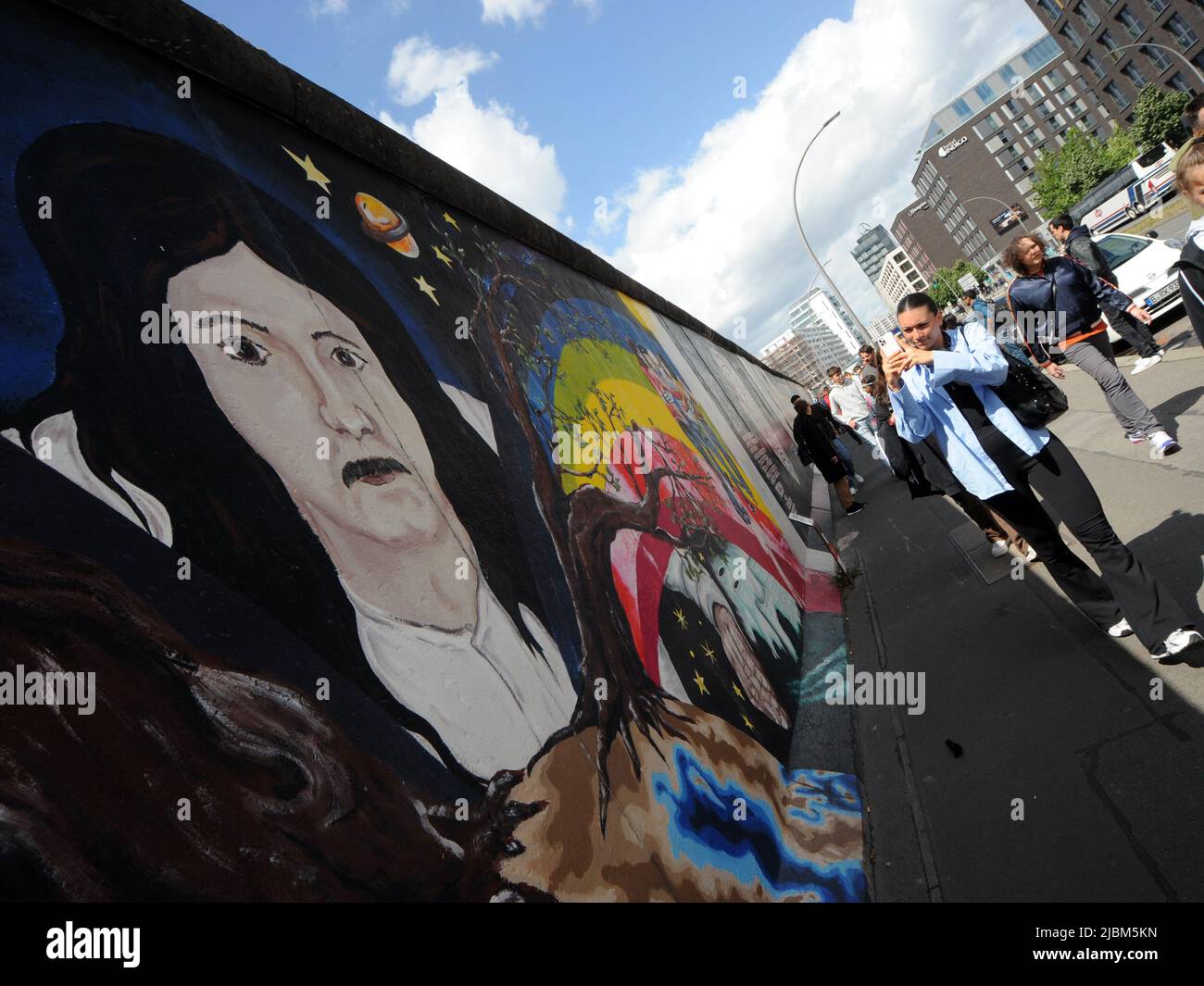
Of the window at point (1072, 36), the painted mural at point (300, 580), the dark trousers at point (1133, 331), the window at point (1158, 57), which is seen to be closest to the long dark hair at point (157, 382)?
the painted mural at point (300, 580)

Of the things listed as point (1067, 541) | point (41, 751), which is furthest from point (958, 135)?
point (41, 751)

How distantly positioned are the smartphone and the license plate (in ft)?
28.3

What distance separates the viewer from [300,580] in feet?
6.05

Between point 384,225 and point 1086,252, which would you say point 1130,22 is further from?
A: point 384,225

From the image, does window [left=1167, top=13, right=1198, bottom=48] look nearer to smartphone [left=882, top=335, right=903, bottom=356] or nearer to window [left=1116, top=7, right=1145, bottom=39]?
window [left=1116, top=7, right=1145, bottom=39]

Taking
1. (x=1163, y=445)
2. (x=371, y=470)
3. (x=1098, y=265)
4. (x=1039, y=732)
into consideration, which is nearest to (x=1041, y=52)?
(x=1098, y=265)

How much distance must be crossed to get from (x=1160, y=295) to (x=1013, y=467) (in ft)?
28.2

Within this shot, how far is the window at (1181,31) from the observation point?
41469 mm

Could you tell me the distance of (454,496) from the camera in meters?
2.62

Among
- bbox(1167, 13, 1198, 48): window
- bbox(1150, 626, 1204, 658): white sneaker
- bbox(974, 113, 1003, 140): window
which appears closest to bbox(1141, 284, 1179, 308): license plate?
bbox(1150, 626, 1204, 658): white sneaker

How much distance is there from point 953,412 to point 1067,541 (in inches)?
98.2

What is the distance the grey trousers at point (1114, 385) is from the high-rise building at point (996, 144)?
242ft

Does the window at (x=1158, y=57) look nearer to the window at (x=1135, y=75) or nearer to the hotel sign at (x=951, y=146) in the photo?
the window at (x=1135, y=75)

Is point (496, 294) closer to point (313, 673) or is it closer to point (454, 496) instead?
point (454, 496)
